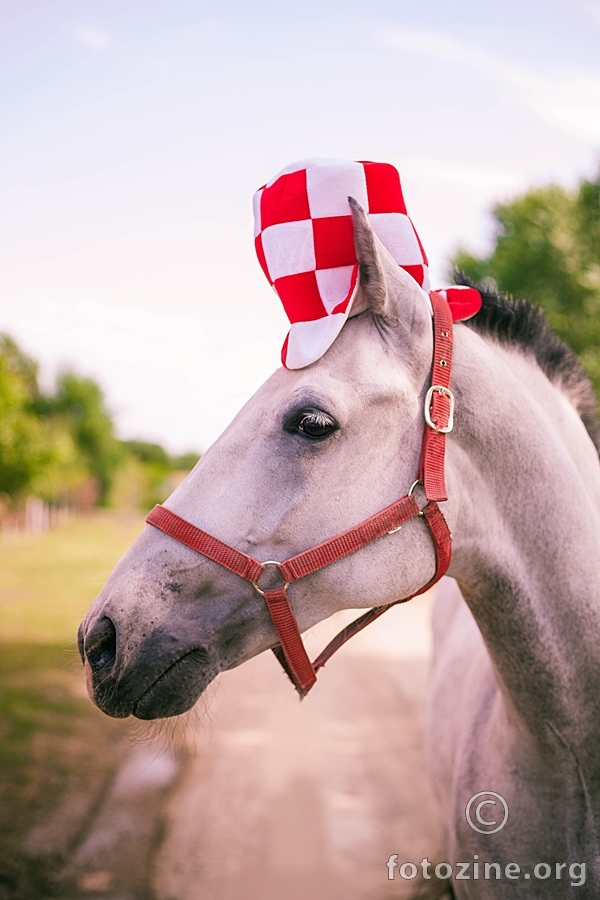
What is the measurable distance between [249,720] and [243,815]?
194cm

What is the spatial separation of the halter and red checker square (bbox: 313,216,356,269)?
0.35 metres

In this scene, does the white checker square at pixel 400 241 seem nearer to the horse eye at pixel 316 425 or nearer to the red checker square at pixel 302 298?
the red checker square at pixel 302 298

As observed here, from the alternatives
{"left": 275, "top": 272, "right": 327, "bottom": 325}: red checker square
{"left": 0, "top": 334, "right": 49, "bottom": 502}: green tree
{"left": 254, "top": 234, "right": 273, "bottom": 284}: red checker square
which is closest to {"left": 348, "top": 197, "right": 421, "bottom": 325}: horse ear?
{"left": 275, "top": 272, "right": 327, "bottom": 325}: red checker square

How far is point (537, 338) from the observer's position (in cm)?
216

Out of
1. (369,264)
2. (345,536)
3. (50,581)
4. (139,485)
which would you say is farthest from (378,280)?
(139,485)

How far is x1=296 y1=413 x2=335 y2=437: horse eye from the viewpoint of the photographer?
166cm

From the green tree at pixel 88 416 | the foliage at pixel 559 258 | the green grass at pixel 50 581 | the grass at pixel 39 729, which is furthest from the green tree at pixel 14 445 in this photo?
the green tree at pixel 88 416

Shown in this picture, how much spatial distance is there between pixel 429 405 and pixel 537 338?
656 mm

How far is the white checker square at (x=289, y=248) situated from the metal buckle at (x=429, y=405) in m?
0.47

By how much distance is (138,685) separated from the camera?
162 cm

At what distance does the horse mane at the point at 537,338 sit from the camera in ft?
6.90

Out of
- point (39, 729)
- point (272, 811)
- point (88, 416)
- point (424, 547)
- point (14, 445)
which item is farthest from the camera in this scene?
point (88, 416)

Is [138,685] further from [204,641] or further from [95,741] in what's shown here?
[95,741]

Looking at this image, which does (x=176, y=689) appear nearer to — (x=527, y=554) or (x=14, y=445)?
(x=527, y=554)
